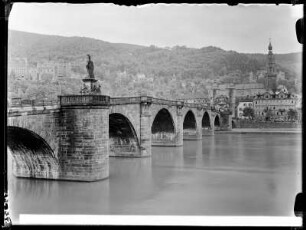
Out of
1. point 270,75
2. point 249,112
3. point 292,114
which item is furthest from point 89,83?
point 270,75

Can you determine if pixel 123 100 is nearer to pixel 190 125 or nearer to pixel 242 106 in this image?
pixel 190 125

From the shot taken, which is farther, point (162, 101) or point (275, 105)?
point (275, 105)

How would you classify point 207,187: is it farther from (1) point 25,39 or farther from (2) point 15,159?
(1) point 25,39

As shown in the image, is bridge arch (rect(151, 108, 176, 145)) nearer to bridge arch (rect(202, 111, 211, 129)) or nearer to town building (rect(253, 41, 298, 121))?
bridge arch (rect(202, 111, 211, 129))

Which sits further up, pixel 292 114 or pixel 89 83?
pixel 89 83

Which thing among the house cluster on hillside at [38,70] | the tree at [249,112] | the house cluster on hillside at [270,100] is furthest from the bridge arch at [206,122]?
the house cluster on hillside at [38,70]

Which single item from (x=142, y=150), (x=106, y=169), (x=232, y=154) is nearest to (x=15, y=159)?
(x=106, y=169)

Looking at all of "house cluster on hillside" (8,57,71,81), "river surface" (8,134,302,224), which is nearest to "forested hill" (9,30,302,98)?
"house cluster on hillside" (8,57,71,81)
